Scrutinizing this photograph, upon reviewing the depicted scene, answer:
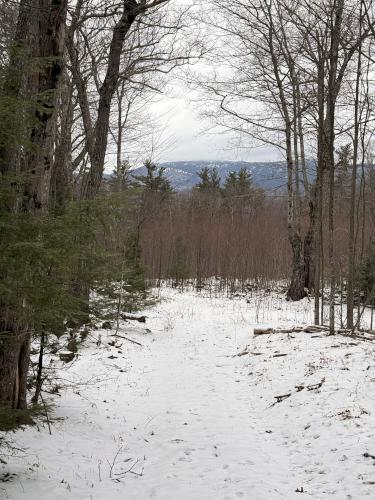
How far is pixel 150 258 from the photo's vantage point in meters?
28.4

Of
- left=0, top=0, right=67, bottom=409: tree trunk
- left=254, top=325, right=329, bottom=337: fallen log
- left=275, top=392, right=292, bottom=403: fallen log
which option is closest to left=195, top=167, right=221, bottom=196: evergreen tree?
left=254, top=325, right=329, bottom=337: fallen log

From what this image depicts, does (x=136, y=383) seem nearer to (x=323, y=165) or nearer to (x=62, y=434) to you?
(x=62, y=434)

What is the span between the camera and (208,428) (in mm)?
5547

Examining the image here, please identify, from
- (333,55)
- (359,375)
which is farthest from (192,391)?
(333,55)

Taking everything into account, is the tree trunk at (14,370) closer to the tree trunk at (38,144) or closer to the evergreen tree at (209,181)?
the tree trunk at (38,144)

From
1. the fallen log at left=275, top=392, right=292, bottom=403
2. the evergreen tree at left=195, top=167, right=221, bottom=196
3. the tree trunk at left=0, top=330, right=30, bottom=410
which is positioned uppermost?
the evergreen tree at left=195, top=167, right=221, bottom=196

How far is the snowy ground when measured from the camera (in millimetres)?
3988

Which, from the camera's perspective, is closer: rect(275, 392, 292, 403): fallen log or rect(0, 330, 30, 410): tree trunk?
rect(0, 330, 30, 410): tree trunk

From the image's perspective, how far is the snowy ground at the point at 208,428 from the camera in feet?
13.1

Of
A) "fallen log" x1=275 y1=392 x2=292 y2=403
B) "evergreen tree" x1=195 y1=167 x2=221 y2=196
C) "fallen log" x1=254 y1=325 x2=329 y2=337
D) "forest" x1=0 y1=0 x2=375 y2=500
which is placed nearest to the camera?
"forest" x1=0 y1=0 x2=375 y2=500

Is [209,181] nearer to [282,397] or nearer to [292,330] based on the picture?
[292,330]

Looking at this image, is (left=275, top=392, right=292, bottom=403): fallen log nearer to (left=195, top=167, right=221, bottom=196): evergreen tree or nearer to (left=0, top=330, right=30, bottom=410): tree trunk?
(left=0, top=330, right=30, bottom=410): tree trunk

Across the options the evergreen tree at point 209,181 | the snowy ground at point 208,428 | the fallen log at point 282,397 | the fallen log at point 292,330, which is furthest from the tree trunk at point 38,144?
the evergreen tree at point 209,181

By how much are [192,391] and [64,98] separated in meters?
7.95
